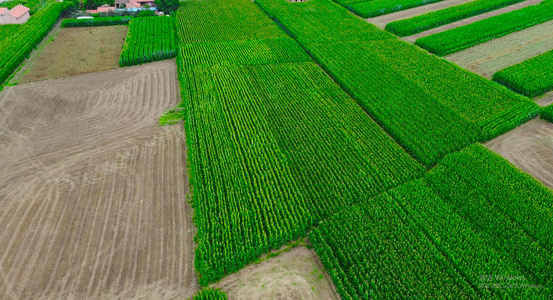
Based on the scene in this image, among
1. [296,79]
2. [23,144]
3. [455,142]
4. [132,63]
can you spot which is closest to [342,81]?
[296,79]

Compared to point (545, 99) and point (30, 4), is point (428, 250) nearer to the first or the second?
point (545, 99)

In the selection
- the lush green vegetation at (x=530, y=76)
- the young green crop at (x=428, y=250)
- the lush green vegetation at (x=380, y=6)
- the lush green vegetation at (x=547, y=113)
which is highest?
the lush green vegetation at (x=380, y=6)

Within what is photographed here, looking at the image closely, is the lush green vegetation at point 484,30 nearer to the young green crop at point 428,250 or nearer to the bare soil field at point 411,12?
the bare soil field at point 411,12

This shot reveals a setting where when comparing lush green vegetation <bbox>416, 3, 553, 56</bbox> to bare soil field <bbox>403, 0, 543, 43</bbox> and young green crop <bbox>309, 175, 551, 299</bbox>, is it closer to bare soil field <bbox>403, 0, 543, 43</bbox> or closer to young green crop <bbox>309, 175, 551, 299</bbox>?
bare soil field <bbox>403, 0, 543, 43</bbox>

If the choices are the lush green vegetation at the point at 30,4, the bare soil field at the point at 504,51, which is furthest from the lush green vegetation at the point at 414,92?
the lush green vegetation at the point at 30,4

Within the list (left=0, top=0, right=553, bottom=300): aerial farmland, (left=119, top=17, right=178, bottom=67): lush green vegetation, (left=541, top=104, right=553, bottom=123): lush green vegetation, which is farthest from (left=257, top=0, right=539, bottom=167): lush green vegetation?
(left=119, top=17, right=178, bottom=67): lush green vegetation

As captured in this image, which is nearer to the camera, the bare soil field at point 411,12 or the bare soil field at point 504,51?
the bare soil field at point 504,51
